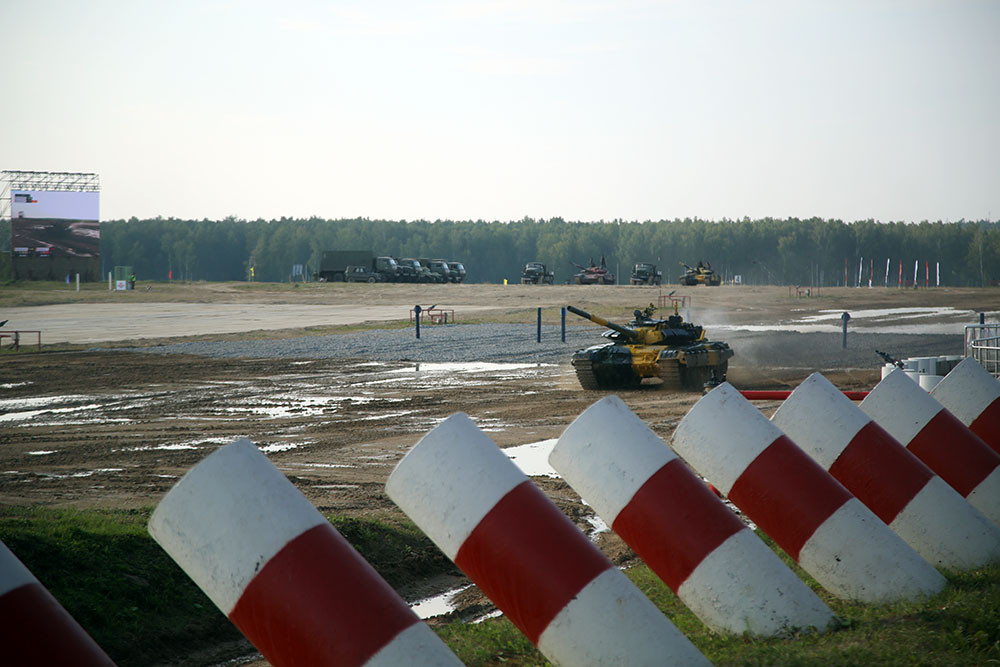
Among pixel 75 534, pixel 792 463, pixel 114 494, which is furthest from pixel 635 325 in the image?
pixel 792 463

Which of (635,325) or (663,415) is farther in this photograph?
(635,325)

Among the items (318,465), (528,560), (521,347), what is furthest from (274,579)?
(521,347)

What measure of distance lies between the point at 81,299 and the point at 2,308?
5.79 m

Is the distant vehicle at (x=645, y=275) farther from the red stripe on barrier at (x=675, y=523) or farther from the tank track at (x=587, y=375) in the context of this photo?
the red stripe on barrier at (x=675, y=523)

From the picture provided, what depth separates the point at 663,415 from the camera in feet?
50.0

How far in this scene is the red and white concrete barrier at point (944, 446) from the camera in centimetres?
602

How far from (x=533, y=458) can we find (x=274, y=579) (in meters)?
8.89

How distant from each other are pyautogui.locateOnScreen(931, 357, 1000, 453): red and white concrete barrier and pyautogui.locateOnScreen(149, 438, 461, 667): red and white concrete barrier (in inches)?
206

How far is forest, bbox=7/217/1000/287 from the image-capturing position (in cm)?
13675

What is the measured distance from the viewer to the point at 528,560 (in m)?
3.40

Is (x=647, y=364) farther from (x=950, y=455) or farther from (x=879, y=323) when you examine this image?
(x=879, y=323)

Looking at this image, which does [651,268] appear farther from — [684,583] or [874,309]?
[684,583]

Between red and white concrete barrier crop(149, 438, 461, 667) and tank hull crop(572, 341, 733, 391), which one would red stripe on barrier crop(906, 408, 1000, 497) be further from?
tank hull crop(572, 341, 733, 391)

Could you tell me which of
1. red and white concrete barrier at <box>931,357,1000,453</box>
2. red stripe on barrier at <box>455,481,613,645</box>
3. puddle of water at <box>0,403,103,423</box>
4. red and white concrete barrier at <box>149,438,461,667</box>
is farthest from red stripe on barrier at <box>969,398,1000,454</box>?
puddle of water at <box>0,403,103,423</box>
